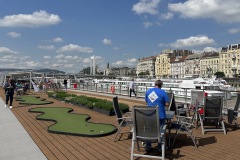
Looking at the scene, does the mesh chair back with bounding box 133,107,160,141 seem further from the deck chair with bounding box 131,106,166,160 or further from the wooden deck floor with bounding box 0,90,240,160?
the wooden deck floor with bounding box 0,90,240,160

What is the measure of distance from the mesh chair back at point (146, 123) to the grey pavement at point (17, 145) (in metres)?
2.21

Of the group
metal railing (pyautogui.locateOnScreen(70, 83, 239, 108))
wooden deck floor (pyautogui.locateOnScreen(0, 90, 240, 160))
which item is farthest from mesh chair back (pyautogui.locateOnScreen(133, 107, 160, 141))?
metal railing (pyautogui.locateOnScreen(70, 83, 239, 108))

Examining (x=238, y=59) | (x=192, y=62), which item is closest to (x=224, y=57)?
(x=238, y=59)

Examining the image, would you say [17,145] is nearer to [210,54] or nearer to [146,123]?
[146,123]

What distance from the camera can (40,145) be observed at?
7488 mm

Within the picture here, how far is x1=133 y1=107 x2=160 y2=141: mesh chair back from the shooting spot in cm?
583

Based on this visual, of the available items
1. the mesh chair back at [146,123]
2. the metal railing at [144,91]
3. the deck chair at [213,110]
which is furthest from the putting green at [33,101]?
the mesh chair back at [146,123]

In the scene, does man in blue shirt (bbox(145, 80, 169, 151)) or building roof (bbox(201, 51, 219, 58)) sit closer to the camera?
man in blue shirt (bbox(145, 80, 169, 151))

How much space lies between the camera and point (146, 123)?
5.93 meters

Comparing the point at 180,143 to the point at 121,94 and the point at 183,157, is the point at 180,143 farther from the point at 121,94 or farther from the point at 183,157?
the point at 121,94

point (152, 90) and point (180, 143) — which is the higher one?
point (152, 90)

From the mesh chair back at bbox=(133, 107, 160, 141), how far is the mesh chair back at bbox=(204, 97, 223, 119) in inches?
138

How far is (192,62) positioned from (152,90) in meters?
178

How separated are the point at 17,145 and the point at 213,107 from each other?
5870 millimetres
